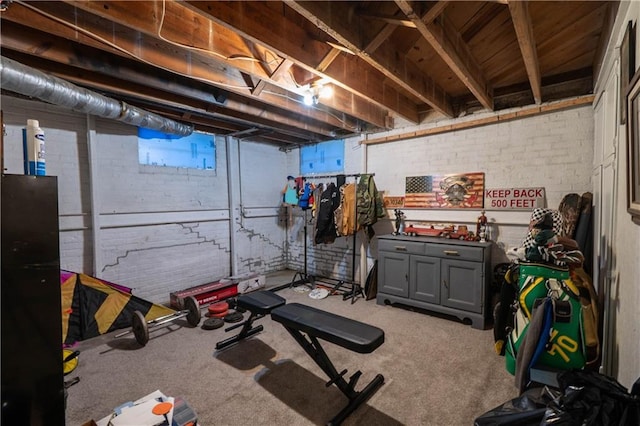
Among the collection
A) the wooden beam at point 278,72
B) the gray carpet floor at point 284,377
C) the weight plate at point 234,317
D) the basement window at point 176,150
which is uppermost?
the wooden beam at point 278,72

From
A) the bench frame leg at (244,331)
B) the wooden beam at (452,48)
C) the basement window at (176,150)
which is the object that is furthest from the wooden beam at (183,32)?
the bench frame leg at (244,331)

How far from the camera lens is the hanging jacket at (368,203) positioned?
417 centimetres

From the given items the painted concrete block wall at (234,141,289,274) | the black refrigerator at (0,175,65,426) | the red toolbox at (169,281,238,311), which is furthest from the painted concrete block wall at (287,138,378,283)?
the black refrigerator at (0,175,65,426)

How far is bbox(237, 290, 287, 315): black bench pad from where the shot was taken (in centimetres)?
255

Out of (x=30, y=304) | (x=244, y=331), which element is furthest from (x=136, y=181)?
(x=30, y=304)

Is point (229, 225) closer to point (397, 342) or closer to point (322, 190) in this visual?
point (322, 190)

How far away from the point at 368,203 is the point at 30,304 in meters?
3.61

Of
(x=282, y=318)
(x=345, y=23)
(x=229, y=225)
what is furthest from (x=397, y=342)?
(x=229, y=225)

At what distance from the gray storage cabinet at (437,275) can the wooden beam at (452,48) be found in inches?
68.2

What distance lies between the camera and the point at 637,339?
1.20m

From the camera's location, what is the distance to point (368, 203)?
165 inches

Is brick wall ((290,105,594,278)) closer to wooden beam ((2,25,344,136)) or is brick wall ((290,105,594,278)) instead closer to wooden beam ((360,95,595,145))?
wooden beam ((360,95,595,145))

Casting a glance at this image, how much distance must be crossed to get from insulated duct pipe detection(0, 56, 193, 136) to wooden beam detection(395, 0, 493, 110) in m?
2.69

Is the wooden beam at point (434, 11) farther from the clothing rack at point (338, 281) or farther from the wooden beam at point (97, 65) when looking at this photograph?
the clothing rack at point (338, 281)
